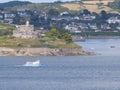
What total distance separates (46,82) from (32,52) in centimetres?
4617

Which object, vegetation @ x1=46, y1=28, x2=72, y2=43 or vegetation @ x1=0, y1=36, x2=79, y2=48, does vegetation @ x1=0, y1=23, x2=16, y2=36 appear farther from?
vegetation @ x1=0, y1=36, x2=79, y2=48

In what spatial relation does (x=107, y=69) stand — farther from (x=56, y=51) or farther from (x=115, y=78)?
(x=56, y=51)

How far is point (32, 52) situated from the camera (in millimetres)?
127625

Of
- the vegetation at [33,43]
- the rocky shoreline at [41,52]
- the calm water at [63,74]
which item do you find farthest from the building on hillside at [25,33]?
the calm water at [63,74]

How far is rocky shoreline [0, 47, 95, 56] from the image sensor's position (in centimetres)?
12694

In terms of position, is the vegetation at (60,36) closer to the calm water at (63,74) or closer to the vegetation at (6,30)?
the vegetation at (6,30)

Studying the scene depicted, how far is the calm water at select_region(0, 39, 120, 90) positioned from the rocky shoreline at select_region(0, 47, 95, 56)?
302 cm

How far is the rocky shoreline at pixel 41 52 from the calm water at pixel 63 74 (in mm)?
3016

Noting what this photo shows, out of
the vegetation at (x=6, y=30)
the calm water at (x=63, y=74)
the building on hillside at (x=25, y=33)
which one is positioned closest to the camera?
the calm water at (x=63, y=74)

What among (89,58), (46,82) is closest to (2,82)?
(46,82)

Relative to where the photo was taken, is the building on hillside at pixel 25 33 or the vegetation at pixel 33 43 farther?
the building on hillside at pixel 25 33

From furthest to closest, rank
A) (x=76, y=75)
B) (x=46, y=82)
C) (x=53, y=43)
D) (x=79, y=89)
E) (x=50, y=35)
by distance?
(x=50, y=35)
(x=53, y=43)
(x=76, y=75)
(x=46, y=82)
(x=79, y=89)

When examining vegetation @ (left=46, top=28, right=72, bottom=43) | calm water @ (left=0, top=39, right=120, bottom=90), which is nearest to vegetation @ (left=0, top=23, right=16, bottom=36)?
vegetation @ (left=46, top=28, right=72, bottom=43)

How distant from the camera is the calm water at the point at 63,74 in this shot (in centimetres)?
7738
